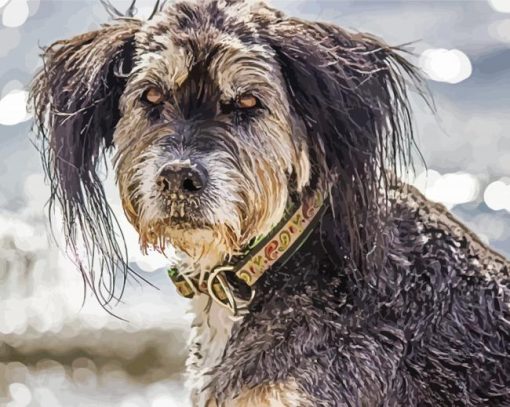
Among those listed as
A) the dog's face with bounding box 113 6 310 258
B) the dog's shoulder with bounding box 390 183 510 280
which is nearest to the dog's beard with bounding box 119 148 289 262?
the dog's face with bounding box 113 6 310 258

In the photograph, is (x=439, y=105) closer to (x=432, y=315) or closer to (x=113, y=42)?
(x=432, y=315)

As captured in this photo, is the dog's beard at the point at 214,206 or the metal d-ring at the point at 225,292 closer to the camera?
the dog's beard at the point at 214,206

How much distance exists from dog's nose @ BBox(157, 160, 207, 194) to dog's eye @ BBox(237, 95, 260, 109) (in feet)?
0.34

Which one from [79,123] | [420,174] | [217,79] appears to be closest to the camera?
[217,79]

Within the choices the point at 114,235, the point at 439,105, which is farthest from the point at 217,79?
the point at 439,105

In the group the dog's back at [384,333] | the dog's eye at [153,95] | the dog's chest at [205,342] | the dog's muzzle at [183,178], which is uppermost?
the dog's eye at [153,95]

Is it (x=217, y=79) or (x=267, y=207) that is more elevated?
(x=217, y=79)

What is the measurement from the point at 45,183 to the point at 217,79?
43 cm

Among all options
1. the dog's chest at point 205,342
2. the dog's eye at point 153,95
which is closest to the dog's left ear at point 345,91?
the dog's eye at point 153,95

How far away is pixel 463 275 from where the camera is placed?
3.63 ft

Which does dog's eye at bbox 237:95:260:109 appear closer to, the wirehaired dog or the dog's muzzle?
the wirehaired dog

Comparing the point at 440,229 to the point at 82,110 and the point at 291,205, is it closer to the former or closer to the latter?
the point at 291,205

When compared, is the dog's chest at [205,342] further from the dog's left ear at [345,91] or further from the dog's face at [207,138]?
the dog's left ear at [345,91]

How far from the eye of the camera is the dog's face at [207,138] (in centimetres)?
102
